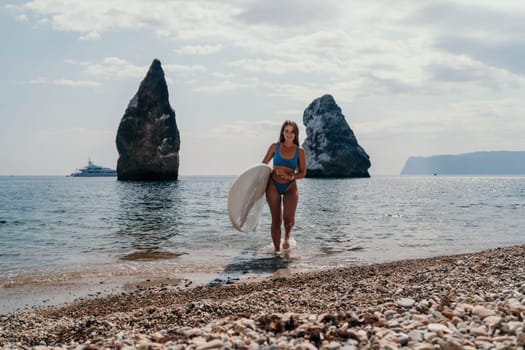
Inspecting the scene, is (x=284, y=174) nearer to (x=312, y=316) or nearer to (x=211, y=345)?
(x=312, y=316)

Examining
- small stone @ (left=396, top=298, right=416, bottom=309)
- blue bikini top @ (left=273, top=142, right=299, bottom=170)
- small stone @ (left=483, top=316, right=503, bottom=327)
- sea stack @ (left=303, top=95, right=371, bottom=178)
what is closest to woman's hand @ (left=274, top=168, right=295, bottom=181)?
blue bikini top @ (left=273, top=142, right=299, bottom=170)

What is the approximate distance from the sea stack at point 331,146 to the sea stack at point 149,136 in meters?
40.3

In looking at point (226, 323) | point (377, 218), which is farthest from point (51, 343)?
point (377, 218)

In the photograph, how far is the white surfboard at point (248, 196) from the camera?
1053 centimetres

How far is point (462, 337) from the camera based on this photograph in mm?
3713

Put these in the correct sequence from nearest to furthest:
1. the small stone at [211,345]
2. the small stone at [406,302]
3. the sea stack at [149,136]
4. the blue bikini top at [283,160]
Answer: the small stone at [211,345]
the small stone at [406,302]
the blue bikini top at [283,160]
the sea stack at [149,136]

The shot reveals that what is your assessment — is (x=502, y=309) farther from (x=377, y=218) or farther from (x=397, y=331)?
(x=377, y=218)

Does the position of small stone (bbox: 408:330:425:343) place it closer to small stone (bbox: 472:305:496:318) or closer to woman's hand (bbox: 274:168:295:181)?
small stone (bbox: 472:305:496:318)

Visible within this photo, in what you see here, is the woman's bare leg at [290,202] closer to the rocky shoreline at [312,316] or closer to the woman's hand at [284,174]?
the woman's hand at [284,174]

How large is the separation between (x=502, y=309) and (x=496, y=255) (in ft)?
17.2

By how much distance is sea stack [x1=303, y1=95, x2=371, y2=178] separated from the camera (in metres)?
117

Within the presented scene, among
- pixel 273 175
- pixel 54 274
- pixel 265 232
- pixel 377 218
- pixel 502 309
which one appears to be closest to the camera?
pixel 502 309

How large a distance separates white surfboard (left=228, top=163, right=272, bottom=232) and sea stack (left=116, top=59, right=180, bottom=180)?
3129 inches

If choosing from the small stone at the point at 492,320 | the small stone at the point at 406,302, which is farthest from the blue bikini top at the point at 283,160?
the small stone at the point at 492,320
